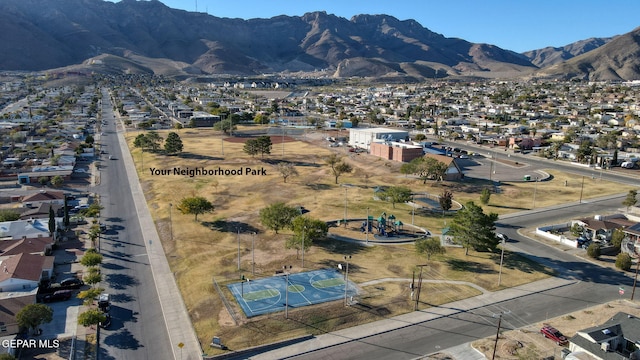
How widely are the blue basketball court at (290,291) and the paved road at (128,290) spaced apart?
710cm

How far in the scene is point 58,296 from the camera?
39094 millimetres

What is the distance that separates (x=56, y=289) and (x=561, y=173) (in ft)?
298

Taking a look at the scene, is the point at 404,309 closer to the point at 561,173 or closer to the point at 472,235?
the point at 472,235

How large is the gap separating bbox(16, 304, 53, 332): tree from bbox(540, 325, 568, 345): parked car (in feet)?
125

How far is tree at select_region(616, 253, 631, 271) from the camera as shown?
46.7 m

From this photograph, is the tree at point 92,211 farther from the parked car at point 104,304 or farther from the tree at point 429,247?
the tree at point 429,247

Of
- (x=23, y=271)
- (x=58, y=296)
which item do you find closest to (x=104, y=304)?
(x=58, y=296)

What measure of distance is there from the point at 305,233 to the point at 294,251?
3.36 m

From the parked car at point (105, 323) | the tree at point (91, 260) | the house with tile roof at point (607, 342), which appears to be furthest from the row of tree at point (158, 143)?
the house with tile roof at point (607, 342)

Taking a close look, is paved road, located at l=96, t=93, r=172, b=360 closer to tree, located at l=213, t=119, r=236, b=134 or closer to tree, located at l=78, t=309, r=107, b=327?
tree, located at l=78, t=309, r=107, b=327

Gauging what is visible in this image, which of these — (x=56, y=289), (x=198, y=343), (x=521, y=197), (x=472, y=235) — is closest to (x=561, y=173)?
(x=521, y=197)

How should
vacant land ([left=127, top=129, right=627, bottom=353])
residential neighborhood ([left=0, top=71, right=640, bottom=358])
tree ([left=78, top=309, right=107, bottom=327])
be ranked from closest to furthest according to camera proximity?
1. tree ([left=78, top=309, right=107, bottom=327])
2. vacant land ([left=127, top=129, right=627, bottom=353])
3. residential neighborhood ([left=0, top=71, right=640, bottom=358])

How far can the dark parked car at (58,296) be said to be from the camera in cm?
3884

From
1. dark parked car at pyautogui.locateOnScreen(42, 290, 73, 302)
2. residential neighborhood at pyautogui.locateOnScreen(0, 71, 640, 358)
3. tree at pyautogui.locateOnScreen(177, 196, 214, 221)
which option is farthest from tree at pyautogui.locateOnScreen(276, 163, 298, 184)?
dark parked car at pyautogui.locateOnScreen(42, 290, 73, 302)
